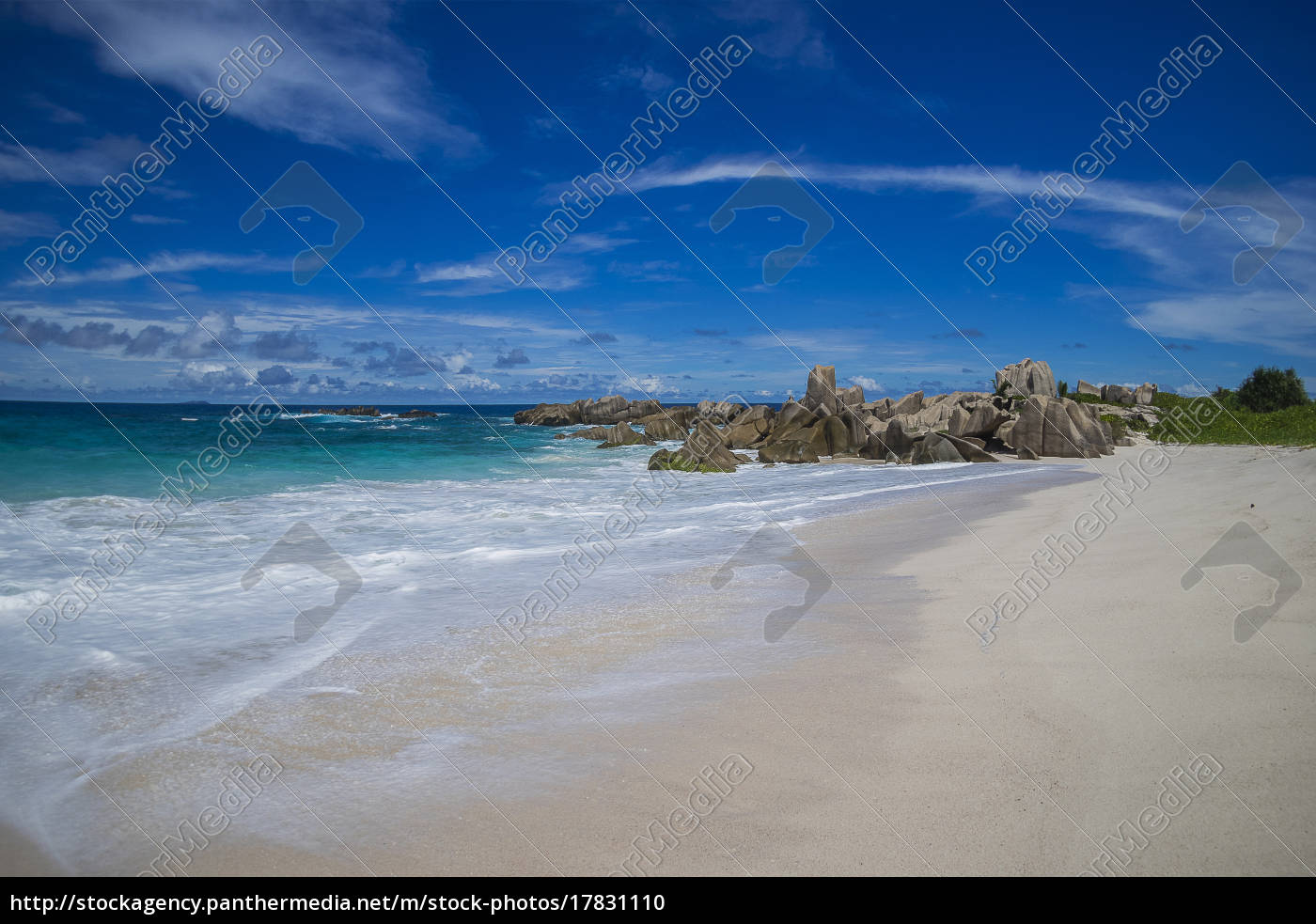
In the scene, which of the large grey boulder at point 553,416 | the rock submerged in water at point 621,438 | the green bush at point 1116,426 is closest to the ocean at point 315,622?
the green bush at point 1116,426

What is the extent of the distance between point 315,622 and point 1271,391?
5069cm

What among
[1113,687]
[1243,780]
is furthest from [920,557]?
[1243,780]

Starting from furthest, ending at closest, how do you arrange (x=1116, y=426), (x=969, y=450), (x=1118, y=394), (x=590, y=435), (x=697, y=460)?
(x=1118, y=394) → (x=590, y=435) → (x=1116, y=426) → (x=969, y=450) → (x=697, y=460)

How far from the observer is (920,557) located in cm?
825

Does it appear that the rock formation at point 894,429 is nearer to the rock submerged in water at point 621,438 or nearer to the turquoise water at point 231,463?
the rock submerged in water at point 621,438

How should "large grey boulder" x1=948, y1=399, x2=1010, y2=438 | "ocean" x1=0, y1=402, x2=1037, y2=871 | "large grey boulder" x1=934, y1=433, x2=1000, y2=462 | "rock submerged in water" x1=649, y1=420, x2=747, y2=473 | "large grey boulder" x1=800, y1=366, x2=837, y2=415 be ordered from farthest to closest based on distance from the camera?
1. "large grey boulder" x1=800, y1=366, x2=837, y2=415
2. "large grey boulder" x1=948, y1=399, x2=1010, y2=438
3. "large grey boulder" x1=934, y1=433, x2=1000, y2=462
4. "rock submerged in water" x1=649, y1=420, x2=747, y2=473
5. "ocean" x1=0, y1=402, x2=1037, y2=871

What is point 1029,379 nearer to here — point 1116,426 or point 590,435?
point 1116,426

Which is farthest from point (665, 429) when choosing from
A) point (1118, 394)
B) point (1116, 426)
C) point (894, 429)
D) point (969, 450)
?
point (1118, 394)

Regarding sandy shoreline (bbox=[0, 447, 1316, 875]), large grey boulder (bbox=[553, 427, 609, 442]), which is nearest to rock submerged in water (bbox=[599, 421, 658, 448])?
large grey boulder (bbox=[553, 427, 609, 442])

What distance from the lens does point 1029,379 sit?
39.2m

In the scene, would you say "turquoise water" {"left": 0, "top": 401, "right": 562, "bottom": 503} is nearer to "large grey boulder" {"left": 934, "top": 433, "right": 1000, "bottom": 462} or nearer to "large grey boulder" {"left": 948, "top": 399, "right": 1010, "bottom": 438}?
"large grey boulder" {"left": 934, "top": 433, "right": 1000, "bottom": 462}

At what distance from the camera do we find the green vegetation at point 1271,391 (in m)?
37.5

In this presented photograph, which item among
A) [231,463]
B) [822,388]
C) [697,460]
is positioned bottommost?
[231,463]

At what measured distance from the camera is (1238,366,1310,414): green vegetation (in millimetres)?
37469
